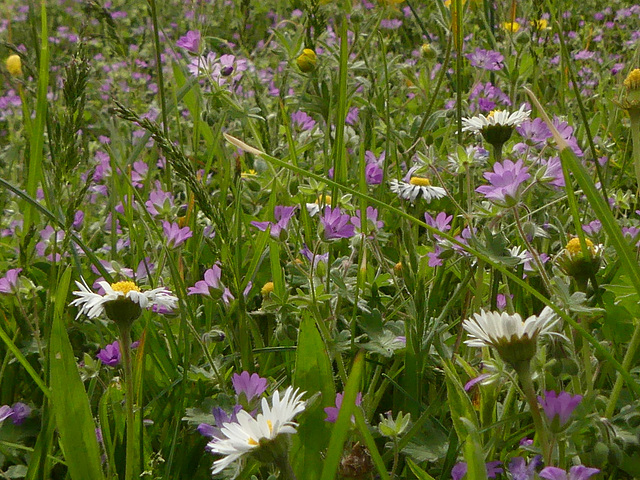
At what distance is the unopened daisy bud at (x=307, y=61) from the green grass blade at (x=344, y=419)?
2.73 feet

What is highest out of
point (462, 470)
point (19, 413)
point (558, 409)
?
point (558, 409)

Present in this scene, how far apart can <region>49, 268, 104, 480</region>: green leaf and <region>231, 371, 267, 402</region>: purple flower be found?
13 cm

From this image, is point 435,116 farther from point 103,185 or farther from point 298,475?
point 103,185

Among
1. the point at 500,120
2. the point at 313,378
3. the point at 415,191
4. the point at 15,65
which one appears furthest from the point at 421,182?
the point at 15,65

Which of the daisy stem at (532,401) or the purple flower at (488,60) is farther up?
the purple flower at (488,60)

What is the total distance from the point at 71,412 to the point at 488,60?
1.30 metres

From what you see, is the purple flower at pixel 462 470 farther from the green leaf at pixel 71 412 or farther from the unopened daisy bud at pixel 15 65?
the unopened daisy bud at pixel 15 65

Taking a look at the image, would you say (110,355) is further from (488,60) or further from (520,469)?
(488,60)

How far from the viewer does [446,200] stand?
1.37 m

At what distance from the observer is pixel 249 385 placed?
691 millimetres

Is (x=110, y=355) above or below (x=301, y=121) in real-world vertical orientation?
below

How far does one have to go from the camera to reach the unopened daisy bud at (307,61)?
1.24m

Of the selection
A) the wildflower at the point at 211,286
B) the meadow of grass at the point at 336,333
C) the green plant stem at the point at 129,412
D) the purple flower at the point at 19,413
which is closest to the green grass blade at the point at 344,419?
the meadow of grass at the point at 336,333

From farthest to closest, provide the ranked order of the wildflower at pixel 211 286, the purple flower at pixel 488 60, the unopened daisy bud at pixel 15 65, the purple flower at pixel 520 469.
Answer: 1. the unopened daisy bud at pixel 15 65
2. the purple flower at pixel 488 60
3. the wildflower at pixel 211 286
4. the purple flower at pixel 520 469
